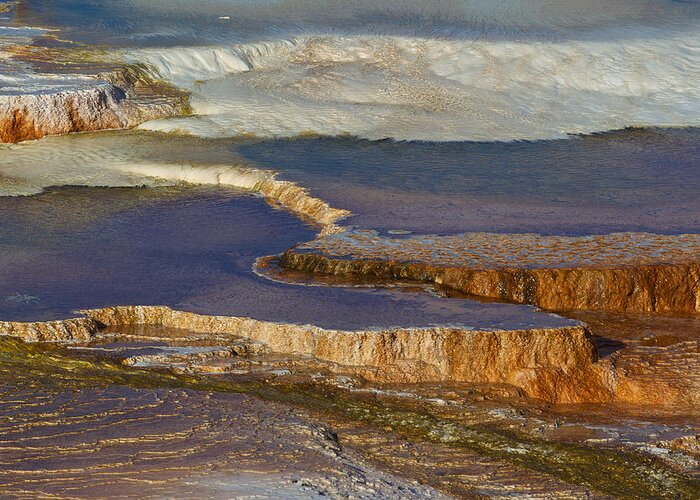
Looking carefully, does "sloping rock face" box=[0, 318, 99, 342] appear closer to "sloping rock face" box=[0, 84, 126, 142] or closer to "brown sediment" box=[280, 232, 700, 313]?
"brown sediment" box=[280, 232, 700, 313]

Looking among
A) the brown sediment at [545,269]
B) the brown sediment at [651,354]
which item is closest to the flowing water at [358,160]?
the brown sediment at [651,354]

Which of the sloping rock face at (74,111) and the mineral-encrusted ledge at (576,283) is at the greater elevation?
the sloping rock face at (74,111)

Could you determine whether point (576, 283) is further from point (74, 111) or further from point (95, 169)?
point (74, 111)

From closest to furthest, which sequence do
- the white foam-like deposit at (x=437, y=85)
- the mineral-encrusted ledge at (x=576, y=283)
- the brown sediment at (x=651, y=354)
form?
the brown sediment at (x=651, y=354), the mineral-encrusted ledge at (x=576, y=283), the white foam-like deposit at (x=437, y=85)

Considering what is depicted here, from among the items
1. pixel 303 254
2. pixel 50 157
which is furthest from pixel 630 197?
pixel 50 157

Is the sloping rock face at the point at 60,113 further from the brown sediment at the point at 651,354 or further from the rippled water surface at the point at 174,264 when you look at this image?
the brown sediment at the point at 651,354

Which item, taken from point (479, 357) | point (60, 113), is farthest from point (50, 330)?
point (60, 113)

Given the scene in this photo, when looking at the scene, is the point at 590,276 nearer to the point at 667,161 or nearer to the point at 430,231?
the point at 430,231
